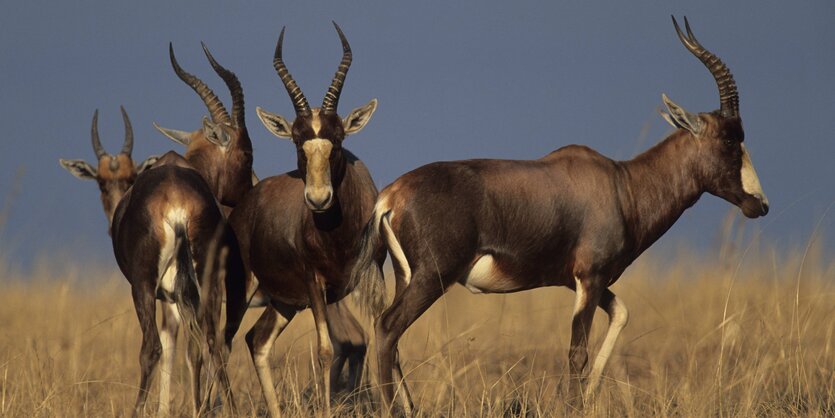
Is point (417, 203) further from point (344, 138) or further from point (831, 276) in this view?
point (831, 276)

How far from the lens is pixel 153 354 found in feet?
28.5

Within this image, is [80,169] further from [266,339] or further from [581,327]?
[581,327]

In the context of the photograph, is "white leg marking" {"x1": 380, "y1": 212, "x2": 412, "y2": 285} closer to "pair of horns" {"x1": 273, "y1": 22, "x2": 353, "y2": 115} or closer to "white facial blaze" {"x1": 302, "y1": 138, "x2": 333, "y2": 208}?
"white facial blaze" {"x1": 302, "y1": 138, "x2": 333, "y2": 208}

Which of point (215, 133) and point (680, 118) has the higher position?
point (215, 133)

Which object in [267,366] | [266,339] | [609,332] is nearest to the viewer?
[609,332]

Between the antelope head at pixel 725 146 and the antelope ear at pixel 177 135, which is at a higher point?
the antelope ear at pixel 177 135

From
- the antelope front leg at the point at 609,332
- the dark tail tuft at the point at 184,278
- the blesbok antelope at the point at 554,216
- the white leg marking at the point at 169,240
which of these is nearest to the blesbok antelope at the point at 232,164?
the dark tail tuft at the point at 184,278

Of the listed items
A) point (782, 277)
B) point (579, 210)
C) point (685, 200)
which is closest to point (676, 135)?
point (685, 200)

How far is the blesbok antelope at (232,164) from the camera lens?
34.3ft

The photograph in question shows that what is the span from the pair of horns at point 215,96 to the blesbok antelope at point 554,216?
3.62 meters

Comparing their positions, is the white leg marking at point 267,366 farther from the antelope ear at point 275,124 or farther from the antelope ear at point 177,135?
the antelope ear at point 177,135

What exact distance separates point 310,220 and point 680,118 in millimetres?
3075

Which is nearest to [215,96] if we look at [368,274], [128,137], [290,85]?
[128,137]

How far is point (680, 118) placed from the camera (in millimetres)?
9797
